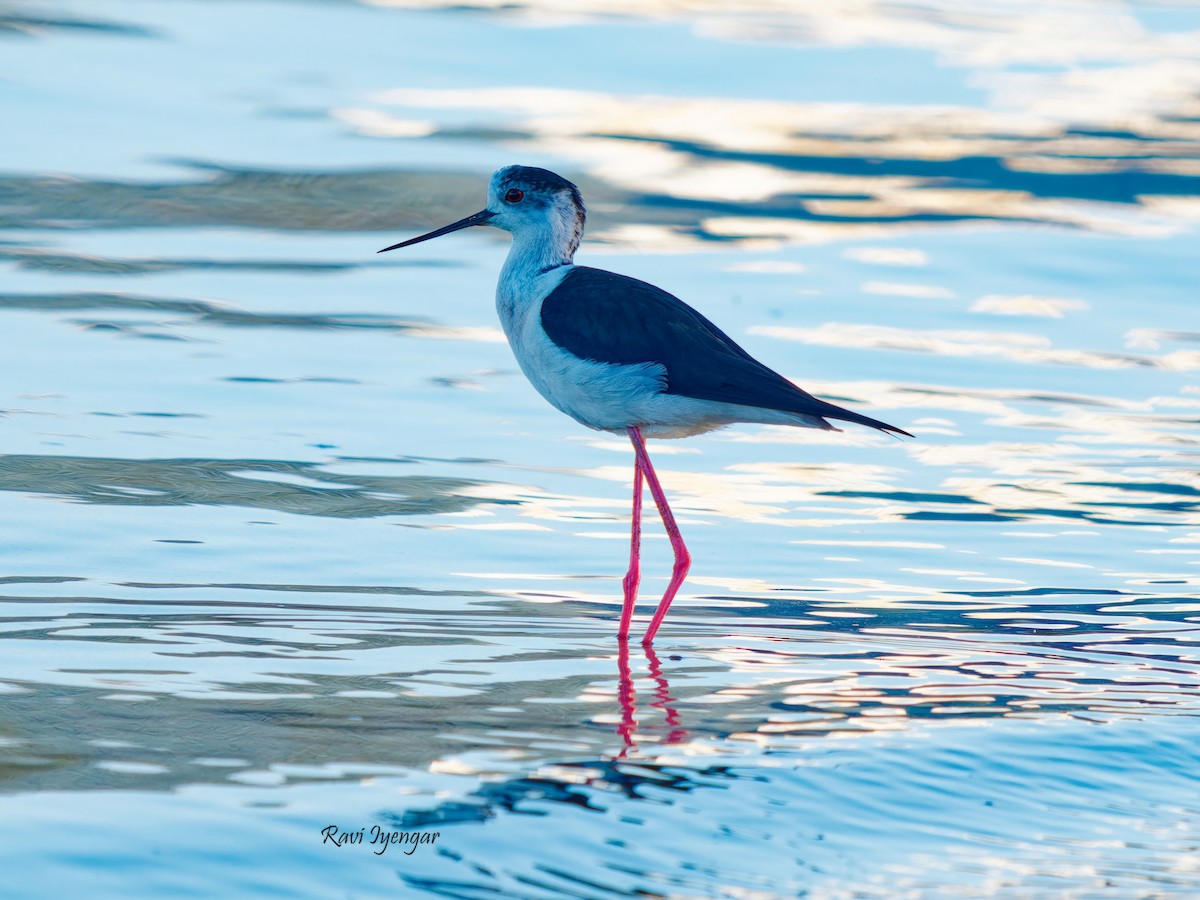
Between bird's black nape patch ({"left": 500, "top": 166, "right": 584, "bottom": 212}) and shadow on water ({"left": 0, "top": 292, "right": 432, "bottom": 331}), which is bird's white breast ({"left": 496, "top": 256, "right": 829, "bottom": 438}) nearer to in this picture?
bird's black nape patch ({"left": 500, "top": 166, "right": 584, "bottom": 212})

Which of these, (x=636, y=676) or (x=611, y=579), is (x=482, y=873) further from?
(x=611, y=579)

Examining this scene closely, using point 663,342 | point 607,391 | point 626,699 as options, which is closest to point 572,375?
point 607,391

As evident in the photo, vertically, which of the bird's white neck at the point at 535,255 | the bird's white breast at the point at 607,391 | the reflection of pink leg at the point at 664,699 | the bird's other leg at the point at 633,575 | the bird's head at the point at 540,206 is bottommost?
the reflection of pink leg at the point at 664,699

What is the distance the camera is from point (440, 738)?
5289 millimetres

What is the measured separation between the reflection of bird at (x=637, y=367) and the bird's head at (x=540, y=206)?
0.73ft

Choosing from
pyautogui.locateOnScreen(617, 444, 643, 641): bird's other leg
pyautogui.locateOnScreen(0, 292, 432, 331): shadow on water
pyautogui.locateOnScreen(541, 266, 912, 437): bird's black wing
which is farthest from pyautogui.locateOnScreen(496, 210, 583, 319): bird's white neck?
pyautogui.locateOnScreen(0, 292, 432, 331): shadow on water

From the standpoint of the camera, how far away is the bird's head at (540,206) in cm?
764

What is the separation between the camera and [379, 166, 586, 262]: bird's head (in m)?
7.64

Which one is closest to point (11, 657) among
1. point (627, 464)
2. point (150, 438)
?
point (150, 438)

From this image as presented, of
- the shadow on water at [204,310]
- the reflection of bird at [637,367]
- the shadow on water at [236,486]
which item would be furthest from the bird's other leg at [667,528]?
the shadow on water at [204,310]

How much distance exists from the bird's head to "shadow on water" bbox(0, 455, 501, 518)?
59.8 inches

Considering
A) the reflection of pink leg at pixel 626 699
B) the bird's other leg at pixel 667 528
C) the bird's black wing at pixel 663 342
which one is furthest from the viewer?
the bird's other leg at pixel 667 528

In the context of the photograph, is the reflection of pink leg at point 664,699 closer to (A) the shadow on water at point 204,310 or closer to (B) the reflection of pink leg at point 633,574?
(B) the reflection of pink leg at point 633,574

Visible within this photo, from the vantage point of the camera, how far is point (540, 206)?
768 centimetres
